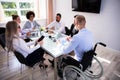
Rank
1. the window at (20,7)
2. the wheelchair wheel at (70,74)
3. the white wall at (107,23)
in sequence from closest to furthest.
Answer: the wheelchair wheel at (70,74) → the white wall at (107,23) → the window at (20,7)

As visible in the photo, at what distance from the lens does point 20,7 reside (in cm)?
452

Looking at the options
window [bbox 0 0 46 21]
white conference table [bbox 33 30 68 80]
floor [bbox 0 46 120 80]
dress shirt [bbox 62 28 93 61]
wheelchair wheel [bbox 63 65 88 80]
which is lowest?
floor [bbox 0 46 120 80]

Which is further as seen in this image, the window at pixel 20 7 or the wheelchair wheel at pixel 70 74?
the window at pixel 20 7

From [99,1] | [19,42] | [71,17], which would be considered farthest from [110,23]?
[19,42]

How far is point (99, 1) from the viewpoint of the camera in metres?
3.22

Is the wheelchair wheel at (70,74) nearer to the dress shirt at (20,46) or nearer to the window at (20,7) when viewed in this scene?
the dress shirt at (20,46)

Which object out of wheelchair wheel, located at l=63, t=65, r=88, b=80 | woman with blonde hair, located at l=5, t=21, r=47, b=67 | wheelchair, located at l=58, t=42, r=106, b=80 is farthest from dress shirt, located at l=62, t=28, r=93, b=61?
woman with blonde hair, located at l=5, t=21, r=47, b=67

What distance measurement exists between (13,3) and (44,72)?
318 cm

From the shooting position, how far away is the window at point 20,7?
417 cm

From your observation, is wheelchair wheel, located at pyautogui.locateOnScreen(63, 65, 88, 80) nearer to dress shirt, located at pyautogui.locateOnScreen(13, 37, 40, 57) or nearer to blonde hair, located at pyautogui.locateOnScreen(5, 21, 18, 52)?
dress shirt, located at pyautogui.locateOnScreen(13, 37, 40, 57)

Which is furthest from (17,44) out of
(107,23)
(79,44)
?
(107,23)

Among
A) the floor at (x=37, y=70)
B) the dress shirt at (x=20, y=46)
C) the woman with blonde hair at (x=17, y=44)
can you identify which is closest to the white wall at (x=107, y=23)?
the floor at (x=37, y=70)

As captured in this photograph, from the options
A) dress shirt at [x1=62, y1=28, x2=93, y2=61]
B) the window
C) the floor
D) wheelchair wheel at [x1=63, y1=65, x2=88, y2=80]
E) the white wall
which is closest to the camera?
dress shirt at [x1=62, y1=28, x2=93, y2=61]

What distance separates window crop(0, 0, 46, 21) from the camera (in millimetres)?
4172
